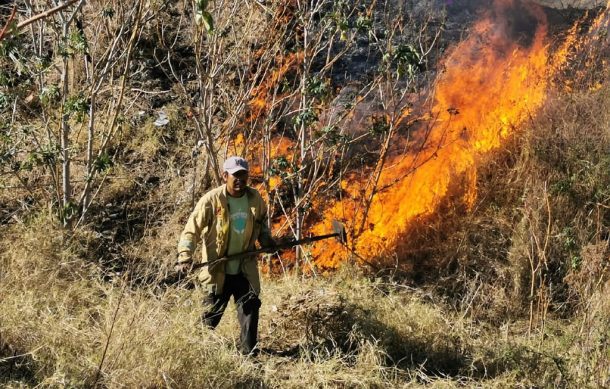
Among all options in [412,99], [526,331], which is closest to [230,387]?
[526,331]

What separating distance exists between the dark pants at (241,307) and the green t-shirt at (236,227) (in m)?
0.09

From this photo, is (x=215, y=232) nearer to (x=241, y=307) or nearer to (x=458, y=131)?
(x=241, y=307)

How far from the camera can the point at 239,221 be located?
15.7 feet

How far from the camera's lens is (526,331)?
6.23 meters

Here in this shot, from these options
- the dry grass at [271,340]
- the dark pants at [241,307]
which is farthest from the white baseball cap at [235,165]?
the dry grass at [271,340]

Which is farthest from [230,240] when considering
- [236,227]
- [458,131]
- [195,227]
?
[458,131]

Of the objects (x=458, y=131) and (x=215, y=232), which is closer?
(x=215, y=232)

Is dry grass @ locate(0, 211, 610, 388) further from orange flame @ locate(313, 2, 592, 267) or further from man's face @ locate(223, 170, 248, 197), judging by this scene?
orange flame @ locate(313, 2, 592, 267)

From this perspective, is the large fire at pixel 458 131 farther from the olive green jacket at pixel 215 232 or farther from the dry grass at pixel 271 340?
the olive green jacket at pixel 215 232

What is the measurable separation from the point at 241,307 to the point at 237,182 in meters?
0.93

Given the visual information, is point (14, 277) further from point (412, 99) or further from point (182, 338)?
point (412, 99)

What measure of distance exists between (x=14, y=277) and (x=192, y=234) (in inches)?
71.7

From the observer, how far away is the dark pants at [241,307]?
4777mm

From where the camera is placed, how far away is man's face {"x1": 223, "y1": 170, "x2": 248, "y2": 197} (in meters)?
4.63
